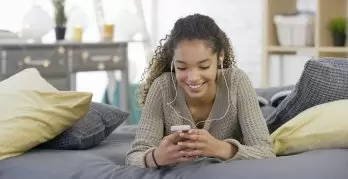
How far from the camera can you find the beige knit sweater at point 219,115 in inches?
75.6

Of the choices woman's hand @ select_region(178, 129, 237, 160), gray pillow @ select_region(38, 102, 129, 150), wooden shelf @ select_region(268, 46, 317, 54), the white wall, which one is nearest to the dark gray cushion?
gray pillow @ select_region(38, 102, 129, 150)

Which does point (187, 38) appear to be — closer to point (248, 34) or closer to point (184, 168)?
point (184, 168)

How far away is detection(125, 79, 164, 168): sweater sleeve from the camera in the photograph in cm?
192

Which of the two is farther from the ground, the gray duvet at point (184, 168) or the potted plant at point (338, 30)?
the potted plant at point (338, 30)

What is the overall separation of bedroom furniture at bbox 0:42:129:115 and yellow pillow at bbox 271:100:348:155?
215cm

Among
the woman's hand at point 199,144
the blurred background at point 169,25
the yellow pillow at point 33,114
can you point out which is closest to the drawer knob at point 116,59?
the blurred background at point 169,25

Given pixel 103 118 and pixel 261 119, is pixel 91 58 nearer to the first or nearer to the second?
pixel 103 118

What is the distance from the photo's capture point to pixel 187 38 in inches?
74.1

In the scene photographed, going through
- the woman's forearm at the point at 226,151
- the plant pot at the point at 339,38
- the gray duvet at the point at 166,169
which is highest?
the plant pot at the point at 339,38

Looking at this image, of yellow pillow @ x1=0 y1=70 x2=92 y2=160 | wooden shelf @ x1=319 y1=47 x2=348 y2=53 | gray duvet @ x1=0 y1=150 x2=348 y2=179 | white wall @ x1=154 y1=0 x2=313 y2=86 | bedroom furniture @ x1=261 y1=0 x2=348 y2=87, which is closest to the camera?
gray duvet @ x1=0 y1=150 x2=348 y2=179

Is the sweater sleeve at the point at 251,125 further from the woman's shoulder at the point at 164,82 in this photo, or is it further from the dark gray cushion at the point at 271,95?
the dark gray cushion at the point at 271,95

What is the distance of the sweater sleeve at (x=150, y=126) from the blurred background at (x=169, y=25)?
6.62 feet

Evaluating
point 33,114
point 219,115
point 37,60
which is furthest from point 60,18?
point 219,115

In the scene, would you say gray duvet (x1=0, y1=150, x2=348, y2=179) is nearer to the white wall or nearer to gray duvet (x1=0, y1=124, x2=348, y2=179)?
gray duvet (x1=0, y1=124, x2=348, y2=179)
